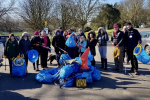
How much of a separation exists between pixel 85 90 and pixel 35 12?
17754mm

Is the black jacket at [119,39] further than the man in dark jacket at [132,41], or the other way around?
the black jacket at [119,39]

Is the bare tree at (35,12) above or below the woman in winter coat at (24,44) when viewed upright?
above

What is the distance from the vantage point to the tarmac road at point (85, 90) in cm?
419

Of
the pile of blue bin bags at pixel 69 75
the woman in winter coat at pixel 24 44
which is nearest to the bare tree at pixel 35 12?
the woman in winter coat at pixel 24 44

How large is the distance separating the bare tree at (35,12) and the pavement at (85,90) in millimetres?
15721

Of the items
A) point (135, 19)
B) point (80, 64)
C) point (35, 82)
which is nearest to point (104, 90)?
point (80, 64)

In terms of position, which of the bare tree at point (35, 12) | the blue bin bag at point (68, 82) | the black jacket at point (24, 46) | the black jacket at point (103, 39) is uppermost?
the bare tree at point (35, 12)

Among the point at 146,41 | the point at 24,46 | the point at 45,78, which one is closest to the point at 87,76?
the point at 45,78

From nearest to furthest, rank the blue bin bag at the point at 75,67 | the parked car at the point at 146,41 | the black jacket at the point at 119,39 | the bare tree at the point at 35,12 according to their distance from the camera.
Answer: the blue bin bag at the point at 75,67
the black jacket at the point at 119,39
the parked car at the point at 146,41
the bare tree at the point at 35,12

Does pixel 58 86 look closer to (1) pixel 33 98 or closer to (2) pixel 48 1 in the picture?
(1) pixel 33 98

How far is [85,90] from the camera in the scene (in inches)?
184

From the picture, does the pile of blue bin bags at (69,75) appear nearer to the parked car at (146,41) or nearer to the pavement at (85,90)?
the pavement at (85,90)

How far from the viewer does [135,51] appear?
20.1ft

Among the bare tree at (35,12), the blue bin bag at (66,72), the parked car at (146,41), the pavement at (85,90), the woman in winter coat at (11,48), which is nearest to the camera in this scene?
the pavement at (85,90)
